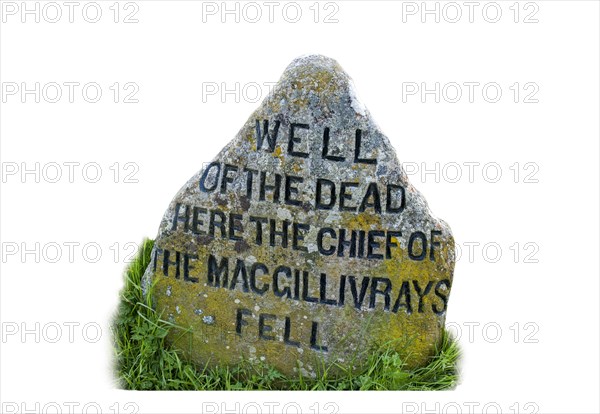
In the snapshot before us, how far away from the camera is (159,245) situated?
5891mm

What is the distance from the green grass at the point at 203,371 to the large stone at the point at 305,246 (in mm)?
69

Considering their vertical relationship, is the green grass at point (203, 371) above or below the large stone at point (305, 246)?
below

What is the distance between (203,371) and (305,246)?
3.42 feet

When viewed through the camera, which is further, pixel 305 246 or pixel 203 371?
pixel 203 371

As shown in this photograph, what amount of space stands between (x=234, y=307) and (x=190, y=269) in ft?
1.21

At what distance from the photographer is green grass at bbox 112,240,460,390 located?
5.82 metres

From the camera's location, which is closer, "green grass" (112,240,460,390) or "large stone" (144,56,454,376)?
"large stone" (144,56,454,376)

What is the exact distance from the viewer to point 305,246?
5.74 m

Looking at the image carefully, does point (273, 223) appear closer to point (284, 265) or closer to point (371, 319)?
point (284, 265)

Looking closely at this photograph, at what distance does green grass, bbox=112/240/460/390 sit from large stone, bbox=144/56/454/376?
69 millimetres

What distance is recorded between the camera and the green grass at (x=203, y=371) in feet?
19.1

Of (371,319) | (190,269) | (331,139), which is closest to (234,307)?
(190,269)

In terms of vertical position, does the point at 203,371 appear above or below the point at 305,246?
below

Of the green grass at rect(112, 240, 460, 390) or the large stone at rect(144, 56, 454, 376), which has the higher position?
the large stone at rect(144, 56, 454, 376)
